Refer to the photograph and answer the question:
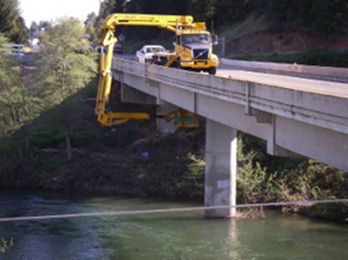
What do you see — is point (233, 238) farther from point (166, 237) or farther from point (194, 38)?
point (194, 38)

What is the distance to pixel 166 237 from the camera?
2255 centimetres

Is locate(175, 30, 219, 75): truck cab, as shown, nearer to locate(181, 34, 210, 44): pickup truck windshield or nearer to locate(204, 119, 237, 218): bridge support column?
locate(181, 34, 210, 44): pickup truck windshield

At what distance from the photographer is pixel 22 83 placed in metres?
38.1

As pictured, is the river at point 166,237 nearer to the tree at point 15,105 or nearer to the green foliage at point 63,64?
the tree at point 15,105

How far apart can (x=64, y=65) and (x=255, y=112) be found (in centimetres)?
2332

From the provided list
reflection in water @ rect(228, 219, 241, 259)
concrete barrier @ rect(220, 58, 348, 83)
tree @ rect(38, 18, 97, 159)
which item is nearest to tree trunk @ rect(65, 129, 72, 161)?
tree @ rect(38, 18, 97, 159)

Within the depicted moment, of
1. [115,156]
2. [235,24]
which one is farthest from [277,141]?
[235,24]

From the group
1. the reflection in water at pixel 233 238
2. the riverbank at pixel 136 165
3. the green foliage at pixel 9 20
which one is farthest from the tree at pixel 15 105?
the green foliage at pixel 9 20

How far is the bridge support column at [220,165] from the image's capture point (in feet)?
86.5

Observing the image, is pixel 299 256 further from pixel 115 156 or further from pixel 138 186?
pixel 115 156

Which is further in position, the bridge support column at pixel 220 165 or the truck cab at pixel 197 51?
the truck cab at pixel 197 51

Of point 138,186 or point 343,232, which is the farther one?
point 138,186

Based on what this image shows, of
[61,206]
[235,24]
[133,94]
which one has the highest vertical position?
[235,24]

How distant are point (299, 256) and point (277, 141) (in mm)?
5491
